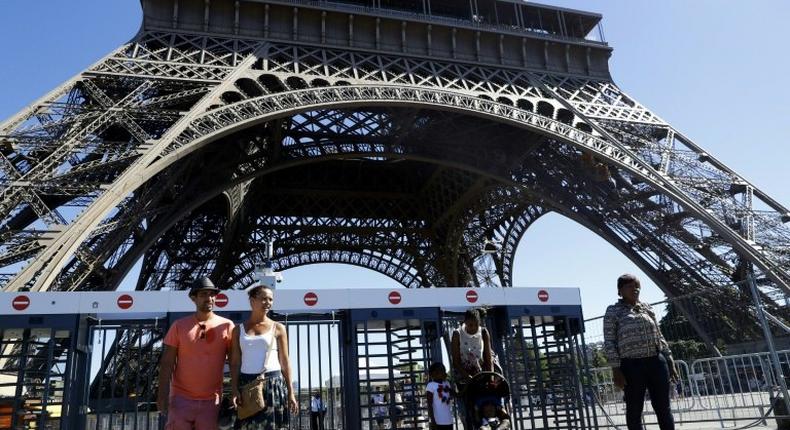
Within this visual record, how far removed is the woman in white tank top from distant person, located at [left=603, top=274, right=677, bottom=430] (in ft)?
9.26

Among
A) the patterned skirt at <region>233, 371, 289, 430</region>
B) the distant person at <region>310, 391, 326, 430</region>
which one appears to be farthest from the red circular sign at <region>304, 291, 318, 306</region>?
the distant person at <region>310, 391, 326, 430</region>

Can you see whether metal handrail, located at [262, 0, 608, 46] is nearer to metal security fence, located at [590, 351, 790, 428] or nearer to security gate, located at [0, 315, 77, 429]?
security gate, located at [0, 315, 77, 429]

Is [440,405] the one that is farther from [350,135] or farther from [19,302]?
[350,135]

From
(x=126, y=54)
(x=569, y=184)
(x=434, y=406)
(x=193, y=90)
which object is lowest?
(x=434, y=406)

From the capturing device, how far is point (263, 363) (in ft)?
13.3

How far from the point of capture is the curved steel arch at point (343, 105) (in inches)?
461

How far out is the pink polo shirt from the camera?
3.94 meters

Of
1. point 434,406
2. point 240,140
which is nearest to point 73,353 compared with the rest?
point 434,406

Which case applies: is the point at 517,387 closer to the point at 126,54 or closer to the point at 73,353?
the point at 73,353

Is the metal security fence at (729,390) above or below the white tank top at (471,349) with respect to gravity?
below

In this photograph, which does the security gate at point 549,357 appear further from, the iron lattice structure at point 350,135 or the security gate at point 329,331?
the iron lattice structure at point 350,135

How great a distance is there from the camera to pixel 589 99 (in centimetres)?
2250

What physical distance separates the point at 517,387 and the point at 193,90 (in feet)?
38.4

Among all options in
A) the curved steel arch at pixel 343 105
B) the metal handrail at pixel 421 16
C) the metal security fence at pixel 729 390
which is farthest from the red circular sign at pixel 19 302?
the metal handrail at pixel 421 16
